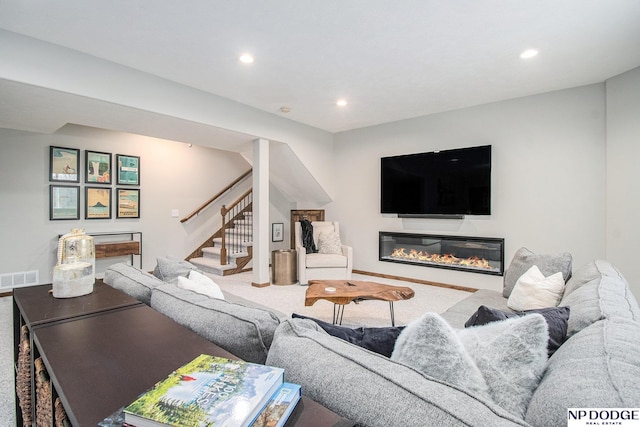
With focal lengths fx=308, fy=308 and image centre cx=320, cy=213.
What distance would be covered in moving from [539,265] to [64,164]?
6.03m

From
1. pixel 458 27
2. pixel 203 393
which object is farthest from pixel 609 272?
pixel 203 393

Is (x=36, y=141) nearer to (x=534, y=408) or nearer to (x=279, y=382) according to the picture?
(x=279, y=382)

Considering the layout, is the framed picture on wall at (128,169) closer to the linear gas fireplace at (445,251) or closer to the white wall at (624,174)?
the linear gas fireplace at (445,251)

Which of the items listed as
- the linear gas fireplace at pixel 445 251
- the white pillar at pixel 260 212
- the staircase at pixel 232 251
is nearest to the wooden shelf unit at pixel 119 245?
the staircase at pixel 232 251

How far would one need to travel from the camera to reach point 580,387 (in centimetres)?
67

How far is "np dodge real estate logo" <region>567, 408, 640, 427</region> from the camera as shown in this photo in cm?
61

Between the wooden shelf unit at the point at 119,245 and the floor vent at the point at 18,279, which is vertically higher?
the wooden shelf unit at the point at 119,245

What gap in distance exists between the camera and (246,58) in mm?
2932

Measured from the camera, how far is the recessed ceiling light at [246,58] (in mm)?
2879

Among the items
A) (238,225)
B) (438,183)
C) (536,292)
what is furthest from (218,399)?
(238,225)

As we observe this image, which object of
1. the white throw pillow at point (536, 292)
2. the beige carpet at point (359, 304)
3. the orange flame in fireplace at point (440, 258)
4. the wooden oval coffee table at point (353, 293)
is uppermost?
the white throw pillow at point (536, 292)

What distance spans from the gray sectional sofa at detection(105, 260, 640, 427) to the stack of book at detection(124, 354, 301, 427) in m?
0.11

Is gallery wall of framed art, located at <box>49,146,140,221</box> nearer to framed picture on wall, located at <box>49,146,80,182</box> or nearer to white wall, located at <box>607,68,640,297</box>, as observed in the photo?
framed picture on wall, located at <box>49,146,80,182</box>

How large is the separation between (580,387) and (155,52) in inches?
139
